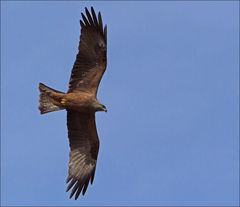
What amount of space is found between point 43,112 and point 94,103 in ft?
4.50

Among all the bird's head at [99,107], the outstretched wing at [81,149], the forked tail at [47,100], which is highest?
the bird's head at [99,107]

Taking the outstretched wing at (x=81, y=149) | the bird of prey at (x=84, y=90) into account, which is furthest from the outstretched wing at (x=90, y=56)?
the outstretched wing at (x=81, y=149)

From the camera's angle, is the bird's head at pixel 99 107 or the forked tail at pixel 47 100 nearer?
the bird's head at pixel 99 107

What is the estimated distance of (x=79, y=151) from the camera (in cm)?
2477

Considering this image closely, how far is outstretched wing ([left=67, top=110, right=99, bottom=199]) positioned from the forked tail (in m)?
0.41

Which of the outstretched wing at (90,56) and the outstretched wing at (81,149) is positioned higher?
the outstretched wing at (90,56)

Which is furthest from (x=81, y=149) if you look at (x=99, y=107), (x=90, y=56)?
(x=90, y=56)

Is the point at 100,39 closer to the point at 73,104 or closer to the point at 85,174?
the point at 73,104

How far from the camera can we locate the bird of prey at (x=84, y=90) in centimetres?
2347

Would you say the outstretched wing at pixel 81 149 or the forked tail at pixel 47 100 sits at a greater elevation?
the forked tail at pixel 47 100

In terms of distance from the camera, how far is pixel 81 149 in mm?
24766

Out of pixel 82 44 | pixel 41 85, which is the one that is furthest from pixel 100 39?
pixel 41 85

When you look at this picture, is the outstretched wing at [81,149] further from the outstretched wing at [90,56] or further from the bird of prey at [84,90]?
the outstretched wing at [90,56]

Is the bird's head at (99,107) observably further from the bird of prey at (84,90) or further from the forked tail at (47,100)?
the forked tail at (47,100)
